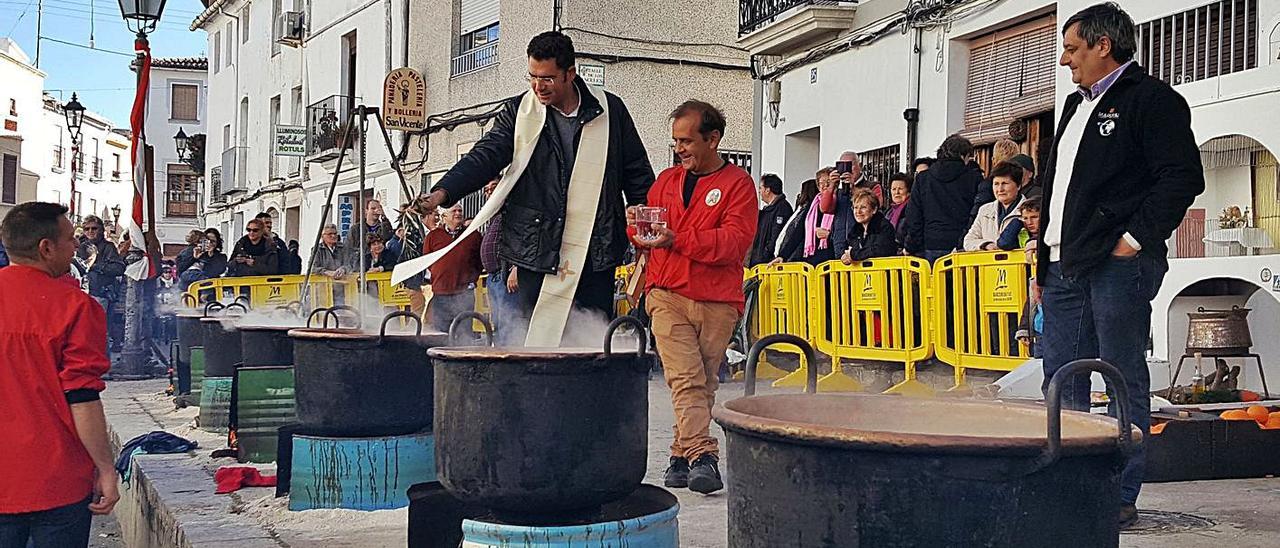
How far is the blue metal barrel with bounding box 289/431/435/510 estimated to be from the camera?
5.56 metres

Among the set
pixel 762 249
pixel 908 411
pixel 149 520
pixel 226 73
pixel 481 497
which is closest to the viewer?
pixel 908 411

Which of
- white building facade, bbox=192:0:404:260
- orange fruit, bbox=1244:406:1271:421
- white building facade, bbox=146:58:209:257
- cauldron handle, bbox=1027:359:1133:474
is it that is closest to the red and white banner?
orange fruit, bbox=1244:406:1271:421

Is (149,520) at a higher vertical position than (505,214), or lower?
lower

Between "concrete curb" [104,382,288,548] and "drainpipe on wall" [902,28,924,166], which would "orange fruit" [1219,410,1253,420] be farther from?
"drainpipe on wall" [902,28,924,166]

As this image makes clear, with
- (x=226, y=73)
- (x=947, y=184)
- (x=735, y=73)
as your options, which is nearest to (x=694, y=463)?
(x=947, y=184)

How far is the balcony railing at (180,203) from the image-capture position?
59.3 metres

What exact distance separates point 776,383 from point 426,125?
14249 millimetres

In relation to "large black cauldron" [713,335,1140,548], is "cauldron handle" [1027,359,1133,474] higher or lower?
higher

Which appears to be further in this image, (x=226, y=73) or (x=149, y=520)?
(x=226, y=73)

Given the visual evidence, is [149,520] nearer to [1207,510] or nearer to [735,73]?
[1207,510]

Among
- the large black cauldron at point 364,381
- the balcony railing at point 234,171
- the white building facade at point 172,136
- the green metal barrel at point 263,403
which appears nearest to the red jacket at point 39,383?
the large black cauldron at point 364,381

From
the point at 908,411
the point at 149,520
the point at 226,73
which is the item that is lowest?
the point at 149,520

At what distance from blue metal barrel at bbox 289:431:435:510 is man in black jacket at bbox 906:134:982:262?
539 centimetres

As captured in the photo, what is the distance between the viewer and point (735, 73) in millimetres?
21281
